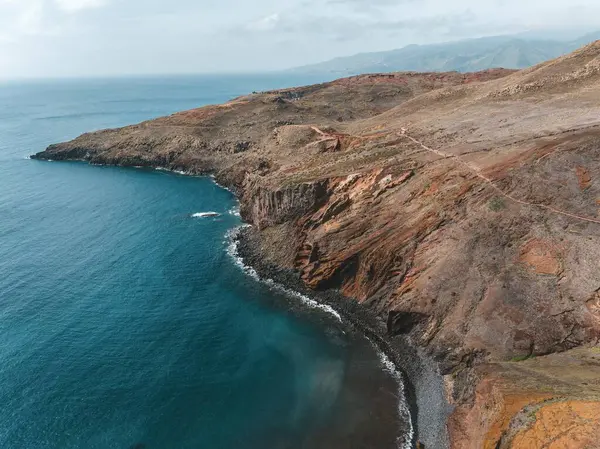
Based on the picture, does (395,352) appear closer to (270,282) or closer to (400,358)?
(400,358)

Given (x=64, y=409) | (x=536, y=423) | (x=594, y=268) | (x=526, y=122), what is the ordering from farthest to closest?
(x=526, y=122)
(x=594, y=268)
(x=64, y=409)
(x=536, y=423)

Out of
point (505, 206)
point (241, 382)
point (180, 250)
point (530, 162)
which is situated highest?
point (530, 162)

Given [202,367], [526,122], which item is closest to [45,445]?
[202,367]

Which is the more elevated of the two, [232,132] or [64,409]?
[232,132]

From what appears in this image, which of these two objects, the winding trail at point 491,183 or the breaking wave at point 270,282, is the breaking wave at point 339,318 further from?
the winding trail at point 491,183

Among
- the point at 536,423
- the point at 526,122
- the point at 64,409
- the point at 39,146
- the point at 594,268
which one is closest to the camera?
the point at 536,423

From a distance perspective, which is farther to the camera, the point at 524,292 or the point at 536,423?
the point at 524,292

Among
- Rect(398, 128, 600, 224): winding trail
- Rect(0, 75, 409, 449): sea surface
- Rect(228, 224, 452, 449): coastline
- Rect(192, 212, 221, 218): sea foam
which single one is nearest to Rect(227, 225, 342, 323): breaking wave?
Rect(228, 224, 452, 449): coastline

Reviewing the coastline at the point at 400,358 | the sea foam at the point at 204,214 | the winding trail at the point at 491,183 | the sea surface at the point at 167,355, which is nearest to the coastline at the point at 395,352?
the coastline at the point at 400,358

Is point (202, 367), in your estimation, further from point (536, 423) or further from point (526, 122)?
point (526, 122)
